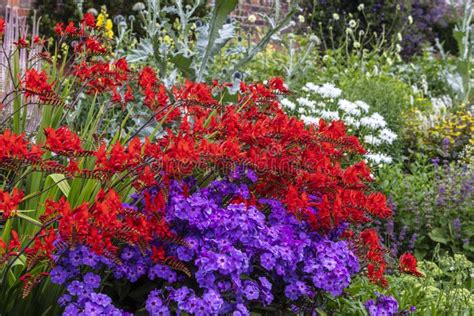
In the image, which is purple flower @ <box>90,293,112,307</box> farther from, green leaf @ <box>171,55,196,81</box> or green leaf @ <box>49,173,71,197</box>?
green leaf @ <box>171,55,196,81</box>

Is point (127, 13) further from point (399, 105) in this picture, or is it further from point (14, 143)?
point (14, 143)

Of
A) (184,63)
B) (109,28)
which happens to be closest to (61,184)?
(184,63)

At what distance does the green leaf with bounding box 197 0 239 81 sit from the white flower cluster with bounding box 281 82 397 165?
31.7 inches

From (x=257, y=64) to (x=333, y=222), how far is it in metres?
5.62

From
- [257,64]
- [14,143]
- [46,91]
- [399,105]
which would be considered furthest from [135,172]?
[257,64]

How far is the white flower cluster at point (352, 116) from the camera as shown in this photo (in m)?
5.27

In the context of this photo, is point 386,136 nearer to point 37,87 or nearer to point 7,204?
point 37,87

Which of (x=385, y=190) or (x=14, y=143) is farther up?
(x=14, y=143)

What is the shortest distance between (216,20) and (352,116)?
1.48m

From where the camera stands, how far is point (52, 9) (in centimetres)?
867

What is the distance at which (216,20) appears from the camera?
15.1ft

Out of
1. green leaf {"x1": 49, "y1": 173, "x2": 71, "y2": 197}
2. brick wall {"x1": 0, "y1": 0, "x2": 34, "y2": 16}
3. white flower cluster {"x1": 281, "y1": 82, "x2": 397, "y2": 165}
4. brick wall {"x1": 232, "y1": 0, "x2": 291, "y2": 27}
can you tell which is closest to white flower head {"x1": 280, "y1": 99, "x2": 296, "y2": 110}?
white flower cluster {"x1": 281, "y1": 82, "x2": 397, "y2": 165}

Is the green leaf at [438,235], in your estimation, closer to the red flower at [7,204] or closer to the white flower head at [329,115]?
the white flower head at [329,115]

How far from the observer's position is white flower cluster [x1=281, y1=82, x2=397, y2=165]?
17.3ft
